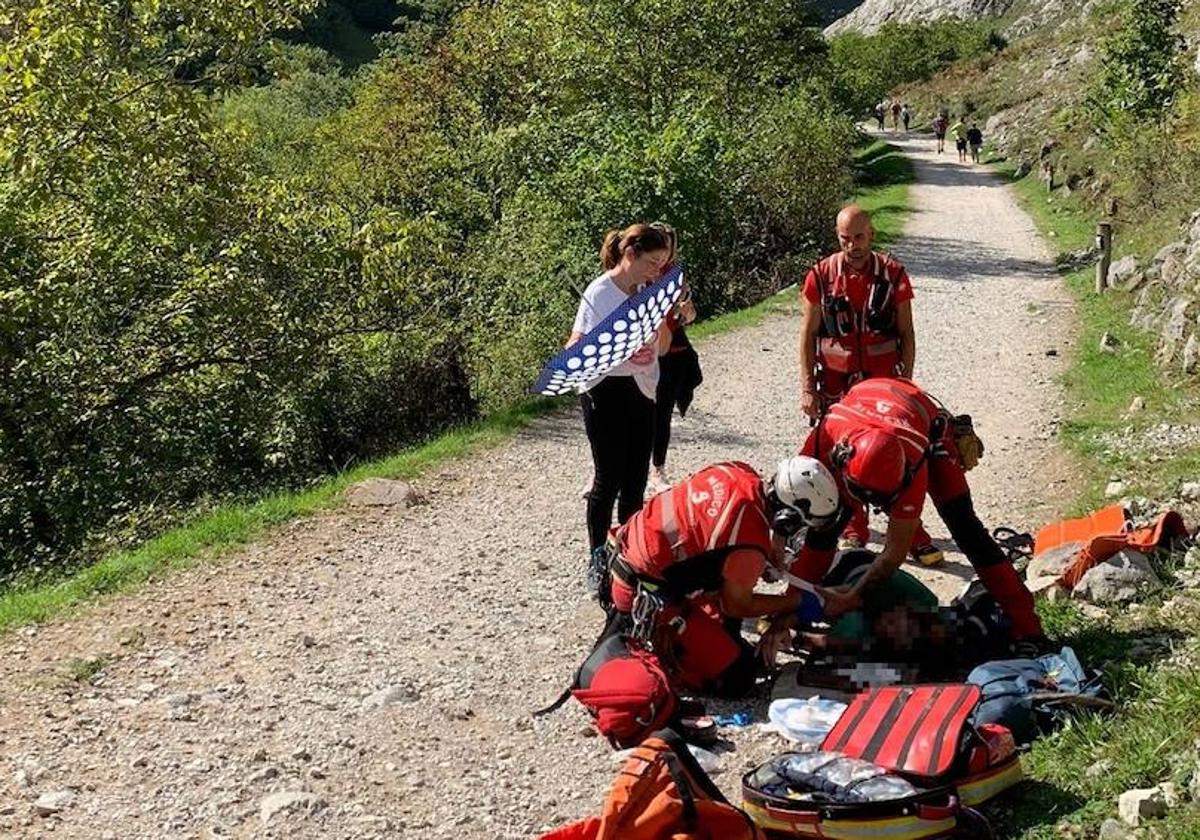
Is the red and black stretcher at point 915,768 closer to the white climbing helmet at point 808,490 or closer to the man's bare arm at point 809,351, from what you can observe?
the white climbing helmet at point 808,490

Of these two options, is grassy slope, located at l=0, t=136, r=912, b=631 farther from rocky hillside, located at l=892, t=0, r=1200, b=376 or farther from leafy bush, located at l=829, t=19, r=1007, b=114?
leafy bush, located at l=829, t=19, r=1007, b=114

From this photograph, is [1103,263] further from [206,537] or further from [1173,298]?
[206,537]

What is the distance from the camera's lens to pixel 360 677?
5953mm

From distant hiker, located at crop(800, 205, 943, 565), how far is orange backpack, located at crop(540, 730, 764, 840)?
3.12m

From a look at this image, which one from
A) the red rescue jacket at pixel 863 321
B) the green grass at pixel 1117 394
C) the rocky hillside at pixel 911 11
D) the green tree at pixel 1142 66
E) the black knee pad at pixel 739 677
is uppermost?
the rocky hillside at pixel 911 11

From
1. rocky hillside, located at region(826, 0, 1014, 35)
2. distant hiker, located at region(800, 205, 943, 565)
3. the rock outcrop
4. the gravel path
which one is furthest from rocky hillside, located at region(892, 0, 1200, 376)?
rocky hillside, located at region(826, 0, 1014, 35)

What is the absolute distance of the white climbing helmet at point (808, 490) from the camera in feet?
15.3

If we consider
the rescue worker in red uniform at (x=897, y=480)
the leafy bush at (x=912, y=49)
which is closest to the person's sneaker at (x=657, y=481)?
the rescue worker in red uniform at (x=897, y=480)

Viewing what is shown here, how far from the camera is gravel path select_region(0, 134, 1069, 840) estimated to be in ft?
15.7

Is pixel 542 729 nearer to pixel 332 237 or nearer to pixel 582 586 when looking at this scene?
pixel 582 586

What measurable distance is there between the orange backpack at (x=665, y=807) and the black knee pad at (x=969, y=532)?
2.00 metres

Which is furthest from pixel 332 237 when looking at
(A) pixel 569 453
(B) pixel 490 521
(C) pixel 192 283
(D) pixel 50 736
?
(D) pixel 50 736

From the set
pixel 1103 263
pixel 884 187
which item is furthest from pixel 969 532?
pixel 884 187

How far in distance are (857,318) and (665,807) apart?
3790 millimetres
